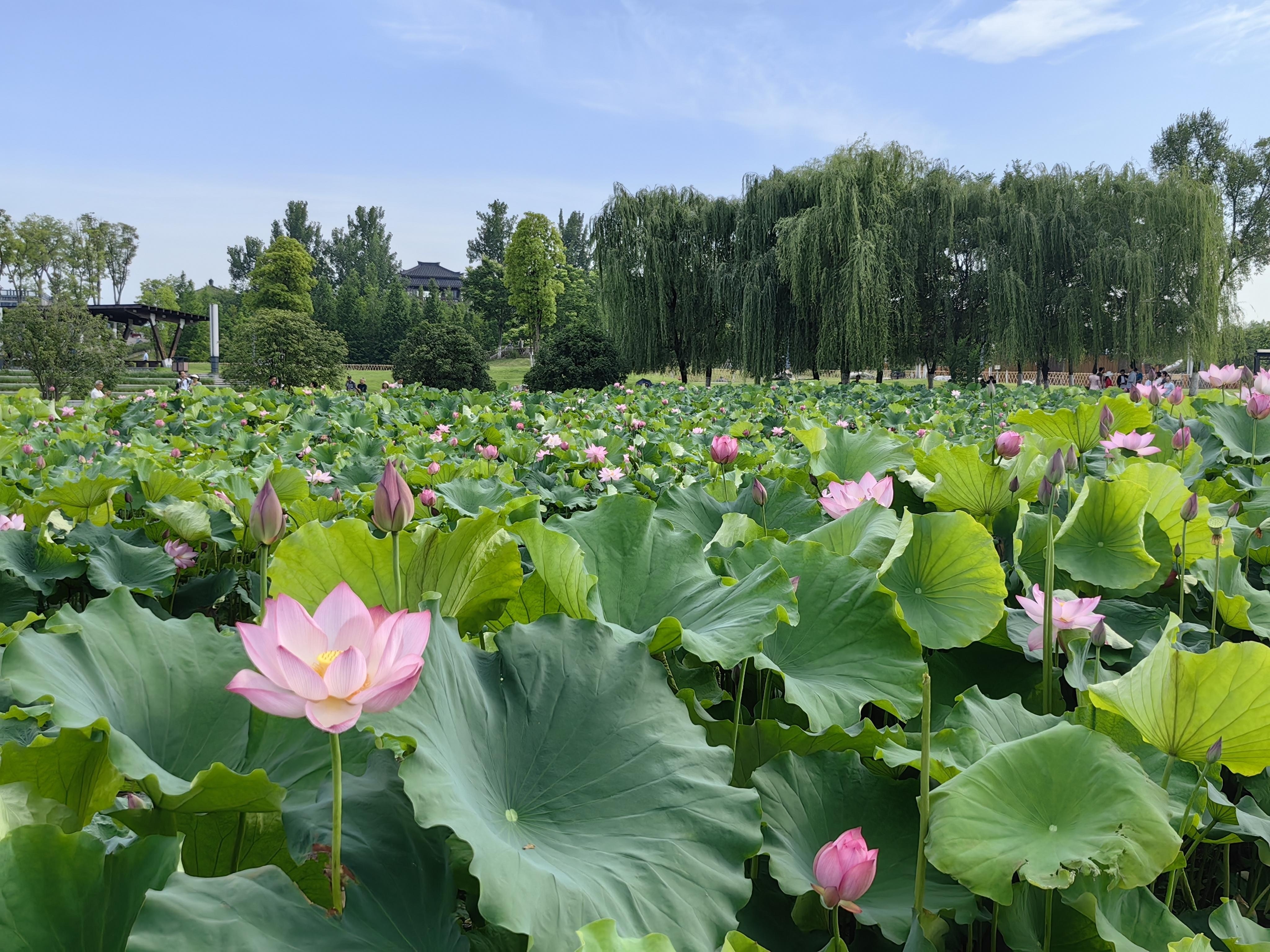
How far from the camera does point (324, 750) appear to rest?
548mm

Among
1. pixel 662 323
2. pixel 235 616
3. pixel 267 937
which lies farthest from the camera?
pixel 662 323

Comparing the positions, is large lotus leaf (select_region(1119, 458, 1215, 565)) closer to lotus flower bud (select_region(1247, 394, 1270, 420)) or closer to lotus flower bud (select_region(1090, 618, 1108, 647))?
lotus flower bud (select_region(1090, 618, 1108, 647))

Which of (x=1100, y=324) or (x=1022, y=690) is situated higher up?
(x=1100, y=324)

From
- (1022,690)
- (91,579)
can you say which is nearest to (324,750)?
(1022,690)

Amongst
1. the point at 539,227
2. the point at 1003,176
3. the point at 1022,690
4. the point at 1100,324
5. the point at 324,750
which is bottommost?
the point at 1022,690

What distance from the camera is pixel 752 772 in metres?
0.68

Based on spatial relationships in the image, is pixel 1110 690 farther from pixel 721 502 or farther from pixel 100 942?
pixel 721 502

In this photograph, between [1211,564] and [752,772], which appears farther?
[1211,564]

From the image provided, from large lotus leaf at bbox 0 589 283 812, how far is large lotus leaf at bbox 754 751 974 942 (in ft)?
1.22

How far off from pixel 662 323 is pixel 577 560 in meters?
18.3

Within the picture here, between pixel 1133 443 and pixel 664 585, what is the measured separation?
126cm

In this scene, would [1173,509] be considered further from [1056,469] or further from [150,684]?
[150,684]

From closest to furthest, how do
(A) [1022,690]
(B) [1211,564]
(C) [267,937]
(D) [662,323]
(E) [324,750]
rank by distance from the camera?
(C) [267,937] < (E) [324,750] < (A) [1022,690] < (B) [1211,564] < (D) [662,323]

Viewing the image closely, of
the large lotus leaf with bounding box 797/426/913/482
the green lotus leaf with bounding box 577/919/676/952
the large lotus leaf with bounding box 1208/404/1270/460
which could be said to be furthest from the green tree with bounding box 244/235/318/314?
the green lotus leaf with bounding box 577/919/676/952
